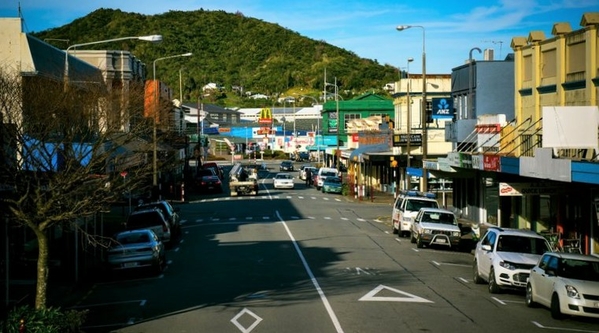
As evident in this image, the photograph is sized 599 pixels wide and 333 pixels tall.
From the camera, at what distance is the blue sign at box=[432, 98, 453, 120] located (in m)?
51.5

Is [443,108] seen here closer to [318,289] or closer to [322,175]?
[322,175]

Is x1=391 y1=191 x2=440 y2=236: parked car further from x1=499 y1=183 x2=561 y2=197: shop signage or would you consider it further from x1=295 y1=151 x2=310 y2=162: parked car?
x1=295 y1=151 x2=310 y2=162: parked car

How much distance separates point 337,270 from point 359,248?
6536 millimetres

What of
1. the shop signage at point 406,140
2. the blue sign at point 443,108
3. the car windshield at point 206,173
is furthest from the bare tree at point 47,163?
the car windshield at point 206,173

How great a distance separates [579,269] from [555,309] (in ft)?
3.83

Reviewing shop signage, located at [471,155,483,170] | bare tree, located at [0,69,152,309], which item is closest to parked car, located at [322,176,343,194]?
shop signage, located at [471,155,483,170]

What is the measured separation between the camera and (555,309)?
18.1m

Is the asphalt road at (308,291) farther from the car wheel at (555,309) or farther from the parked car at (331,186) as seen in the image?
the parked car at (331,186)

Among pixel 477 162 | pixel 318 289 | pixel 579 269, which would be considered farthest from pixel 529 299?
pixel 477 162

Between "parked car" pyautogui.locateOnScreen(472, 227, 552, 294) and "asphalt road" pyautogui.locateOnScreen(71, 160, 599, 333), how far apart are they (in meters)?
0.39

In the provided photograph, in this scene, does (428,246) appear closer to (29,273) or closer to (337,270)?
(337,270)

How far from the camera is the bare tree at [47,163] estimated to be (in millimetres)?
16562

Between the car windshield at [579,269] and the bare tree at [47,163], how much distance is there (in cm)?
963

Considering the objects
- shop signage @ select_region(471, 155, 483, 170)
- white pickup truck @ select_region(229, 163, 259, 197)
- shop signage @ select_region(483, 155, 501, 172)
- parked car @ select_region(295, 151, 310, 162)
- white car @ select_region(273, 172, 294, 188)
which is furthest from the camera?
parked car @ select_region(295, 151, 310, 162)
